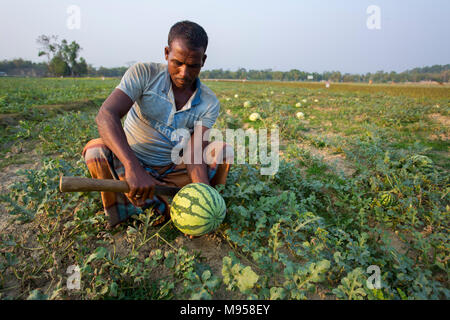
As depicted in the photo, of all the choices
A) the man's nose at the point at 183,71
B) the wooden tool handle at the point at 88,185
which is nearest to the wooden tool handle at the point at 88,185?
the wooden tool handle at the point at 88,185

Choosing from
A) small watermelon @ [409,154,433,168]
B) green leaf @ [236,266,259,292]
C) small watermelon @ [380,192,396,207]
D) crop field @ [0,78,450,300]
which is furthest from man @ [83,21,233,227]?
small watermelon @ [409,154,433,168]

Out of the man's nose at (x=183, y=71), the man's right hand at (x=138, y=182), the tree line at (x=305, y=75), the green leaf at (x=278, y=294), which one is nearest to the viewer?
the green leaf at (x=278, y=294)

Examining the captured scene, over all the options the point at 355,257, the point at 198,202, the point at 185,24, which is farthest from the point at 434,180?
the point at 185,24

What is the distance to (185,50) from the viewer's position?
6.28 feet

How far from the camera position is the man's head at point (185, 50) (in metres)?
1.92

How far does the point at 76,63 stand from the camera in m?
55.8

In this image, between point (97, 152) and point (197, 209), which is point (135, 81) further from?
point (197, 209)

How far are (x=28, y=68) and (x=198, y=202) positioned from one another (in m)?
100

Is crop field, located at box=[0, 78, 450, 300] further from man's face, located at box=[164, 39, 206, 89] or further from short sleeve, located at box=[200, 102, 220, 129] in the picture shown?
man's face, located at box=[164, 39, 206, 89]

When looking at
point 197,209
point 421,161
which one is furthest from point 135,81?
point 421,161

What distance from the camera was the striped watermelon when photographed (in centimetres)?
181

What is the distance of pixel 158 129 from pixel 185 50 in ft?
2.48

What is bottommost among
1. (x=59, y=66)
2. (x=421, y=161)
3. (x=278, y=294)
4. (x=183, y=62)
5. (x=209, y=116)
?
(x=278, y=294)

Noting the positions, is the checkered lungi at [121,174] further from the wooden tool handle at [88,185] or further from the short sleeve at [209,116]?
the wooden tool handle at [88,185]
